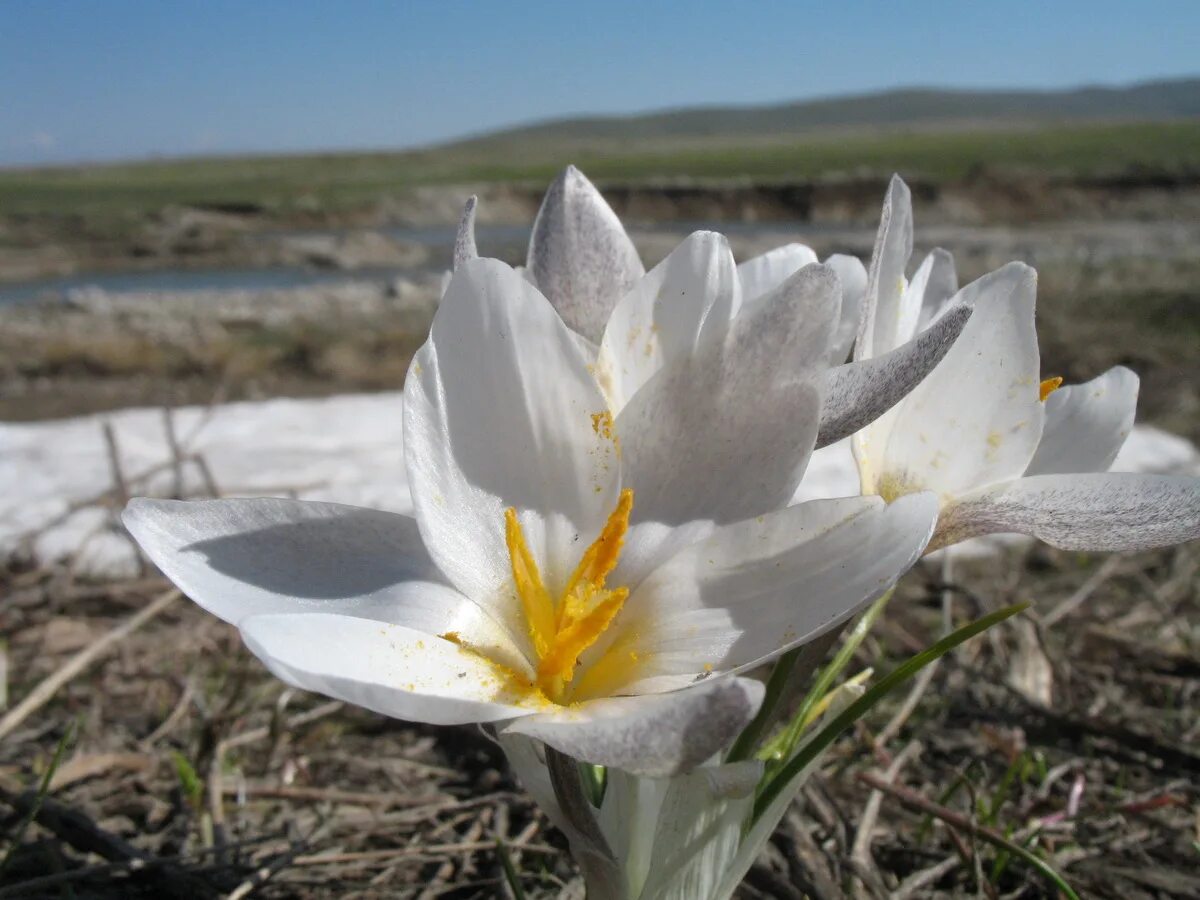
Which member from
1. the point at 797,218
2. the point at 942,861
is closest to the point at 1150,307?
the point at 942,861

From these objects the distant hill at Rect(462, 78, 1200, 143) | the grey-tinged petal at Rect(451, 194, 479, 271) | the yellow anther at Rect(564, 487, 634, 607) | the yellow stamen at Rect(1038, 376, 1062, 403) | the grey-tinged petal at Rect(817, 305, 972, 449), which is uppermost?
the distant hill at Rect(462, 78, 1200, 143)

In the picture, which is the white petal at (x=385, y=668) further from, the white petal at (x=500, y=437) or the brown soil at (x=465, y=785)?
the brown soil at (x=465, y=785)

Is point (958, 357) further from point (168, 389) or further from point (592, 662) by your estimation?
point (168, 389)

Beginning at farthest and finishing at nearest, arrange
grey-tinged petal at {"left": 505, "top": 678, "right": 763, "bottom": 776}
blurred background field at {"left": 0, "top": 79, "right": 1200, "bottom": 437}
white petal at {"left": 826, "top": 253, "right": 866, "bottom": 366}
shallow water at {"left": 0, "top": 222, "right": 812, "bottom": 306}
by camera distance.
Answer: shallow water at {"left": 0, "top": 222, "right": 812, "bottom": 306} < blurred background field at {"left": 0, "top": 79, "right": 1200, "bottom": 437} < white petal at {"left": 826, "top": 253, "right": 866, "bottom": 366} < grey-tinged petal at {"left": 505, "top": 678, "right": 763, "bottom": 776}

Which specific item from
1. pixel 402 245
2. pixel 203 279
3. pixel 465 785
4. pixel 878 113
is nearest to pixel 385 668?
pixel 465 785

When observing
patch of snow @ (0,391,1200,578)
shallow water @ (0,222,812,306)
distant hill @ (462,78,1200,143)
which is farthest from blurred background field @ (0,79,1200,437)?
distant hill @ (462,78,1200,143)

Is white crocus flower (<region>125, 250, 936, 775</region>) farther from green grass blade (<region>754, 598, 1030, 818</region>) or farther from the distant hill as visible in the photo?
the distant hill

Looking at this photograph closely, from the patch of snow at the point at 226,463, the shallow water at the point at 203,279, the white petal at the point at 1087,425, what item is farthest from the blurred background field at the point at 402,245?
the white petal at the point at 1087,425
